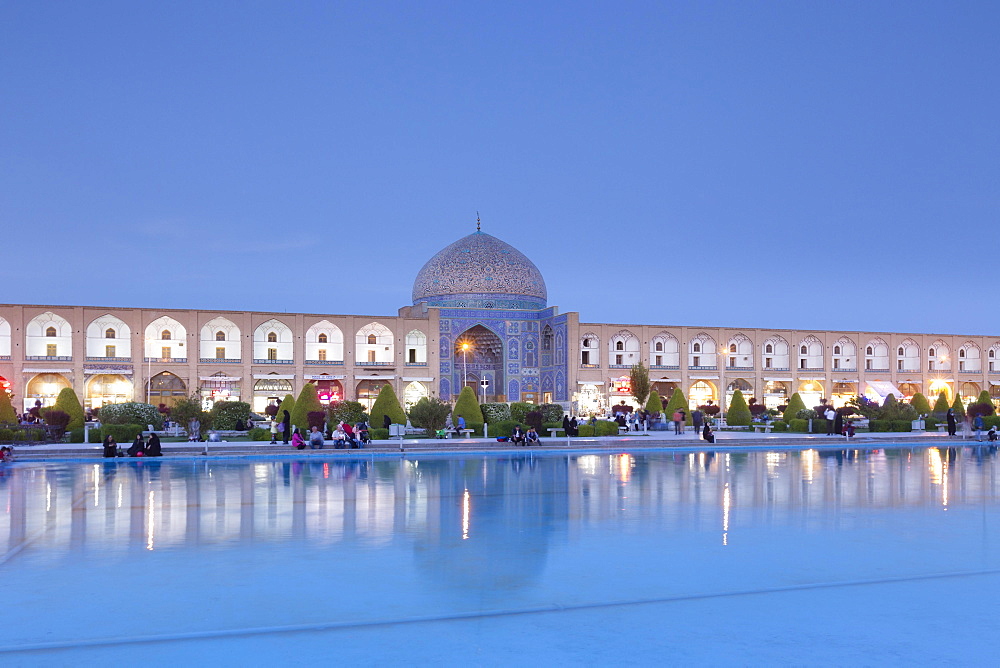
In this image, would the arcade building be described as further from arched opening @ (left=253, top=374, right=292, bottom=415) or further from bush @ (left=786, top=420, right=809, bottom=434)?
bush @ (left=786, top=420, right=809, bottom=434)

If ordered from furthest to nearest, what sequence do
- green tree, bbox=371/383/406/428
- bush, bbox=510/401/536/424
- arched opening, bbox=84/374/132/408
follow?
arched opening, bbox=84/374/132/408, bush, bbox=510/401/536/424, green tree, bbox=371/383/406/428

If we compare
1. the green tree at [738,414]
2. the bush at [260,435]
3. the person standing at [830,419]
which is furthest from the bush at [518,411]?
the person standing at [830,419]

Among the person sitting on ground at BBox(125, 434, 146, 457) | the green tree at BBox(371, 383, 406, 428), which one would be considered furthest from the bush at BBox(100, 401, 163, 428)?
the green tree at BBox(371, 383, 406, 428)

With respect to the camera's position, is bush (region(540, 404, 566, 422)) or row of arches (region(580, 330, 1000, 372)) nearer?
bush (region(540, 404, 566, 422))

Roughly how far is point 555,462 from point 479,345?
23.1 metres

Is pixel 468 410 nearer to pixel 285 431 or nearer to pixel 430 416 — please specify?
pixel 430 416

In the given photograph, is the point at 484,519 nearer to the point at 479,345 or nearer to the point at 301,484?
the point at 301,484

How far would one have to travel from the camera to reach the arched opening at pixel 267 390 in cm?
3259

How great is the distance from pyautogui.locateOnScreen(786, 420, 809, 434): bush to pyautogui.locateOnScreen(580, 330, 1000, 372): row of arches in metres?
12.6

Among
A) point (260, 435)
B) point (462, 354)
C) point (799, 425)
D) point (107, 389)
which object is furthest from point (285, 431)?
point (462, 354)

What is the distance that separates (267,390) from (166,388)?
338cm

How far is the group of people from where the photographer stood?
1494 centimetres

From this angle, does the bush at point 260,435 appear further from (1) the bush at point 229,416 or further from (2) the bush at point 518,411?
(2) the bush at point 518,411

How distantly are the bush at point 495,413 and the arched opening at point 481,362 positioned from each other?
1260cm
